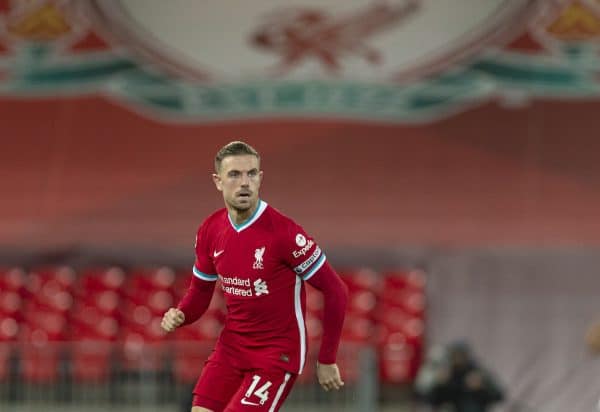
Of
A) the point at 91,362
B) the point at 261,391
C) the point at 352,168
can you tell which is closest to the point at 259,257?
the point at 261,391

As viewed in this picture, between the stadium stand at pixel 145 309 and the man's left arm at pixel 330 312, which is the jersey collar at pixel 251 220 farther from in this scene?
the stadium stand at pixel 145 309

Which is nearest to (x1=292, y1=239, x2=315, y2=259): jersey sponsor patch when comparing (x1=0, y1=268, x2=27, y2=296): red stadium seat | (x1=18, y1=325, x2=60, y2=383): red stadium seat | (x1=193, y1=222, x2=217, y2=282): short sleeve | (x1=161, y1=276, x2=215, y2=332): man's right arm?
(x1=193, y1=222, x2=217, y2=282): short sleeve

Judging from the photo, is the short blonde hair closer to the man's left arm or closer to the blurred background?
the man's left arm

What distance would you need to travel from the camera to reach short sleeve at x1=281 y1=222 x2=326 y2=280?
628 centimetres

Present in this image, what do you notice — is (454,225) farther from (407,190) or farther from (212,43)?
(212,43)

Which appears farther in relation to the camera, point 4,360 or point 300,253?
point 4,360

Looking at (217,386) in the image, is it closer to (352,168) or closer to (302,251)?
(302,251)

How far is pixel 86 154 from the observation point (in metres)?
14.6

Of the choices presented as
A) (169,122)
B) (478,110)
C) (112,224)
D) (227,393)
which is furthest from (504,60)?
(227,393)

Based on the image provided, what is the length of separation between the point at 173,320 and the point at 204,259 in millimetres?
343

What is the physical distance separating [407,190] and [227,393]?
7.98 m

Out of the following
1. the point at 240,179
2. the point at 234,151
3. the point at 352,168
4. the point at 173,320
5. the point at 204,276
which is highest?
the point at 352,168

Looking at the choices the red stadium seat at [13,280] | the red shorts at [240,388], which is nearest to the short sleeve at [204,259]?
the red shorts at [240,388]

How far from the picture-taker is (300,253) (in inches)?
248
